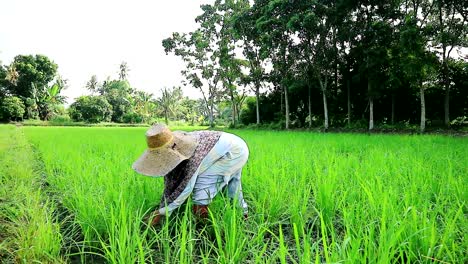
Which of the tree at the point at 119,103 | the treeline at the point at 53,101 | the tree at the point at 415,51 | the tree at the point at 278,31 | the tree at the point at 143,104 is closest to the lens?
the tree at the point at 415,51

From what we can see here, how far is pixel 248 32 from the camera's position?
621 inches

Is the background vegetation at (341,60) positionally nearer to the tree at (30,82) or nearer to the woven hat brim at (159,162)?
the woven hat brim at (159,162)

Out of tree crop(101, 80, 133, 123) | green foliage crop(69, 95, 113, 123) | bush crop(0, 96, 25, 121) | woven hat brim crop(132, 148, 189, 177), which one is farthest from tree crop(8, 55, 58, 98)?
woven hat brim crop(132, 148, 189, 177)

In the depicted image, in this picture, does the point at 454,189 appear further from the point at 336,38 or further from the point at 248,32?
the point at 248,32

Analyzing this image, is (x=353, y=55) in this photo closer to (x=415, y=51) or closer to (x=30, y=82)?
(x=415, y=51)

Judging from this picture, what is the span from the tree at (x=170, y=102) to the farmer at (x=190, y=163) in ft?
112

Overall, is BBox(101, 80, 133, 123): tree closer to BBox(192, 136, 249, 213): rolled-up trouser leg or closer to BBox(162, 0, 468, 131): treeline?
BBox(162, 0, 468, 131): treeline

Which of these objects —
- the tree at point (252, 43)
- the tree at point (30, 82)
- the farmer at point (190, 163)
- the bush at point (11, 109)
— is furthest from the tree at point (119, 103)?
the farmer at point (190, 163)

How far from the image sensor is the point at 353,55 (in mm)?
13906

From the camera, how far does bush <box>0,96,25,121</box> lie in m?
26.2

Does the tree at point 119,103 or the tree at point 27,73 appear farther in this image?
the tree at point 119,103

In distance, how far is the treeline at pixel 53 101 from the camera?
96.7 feet

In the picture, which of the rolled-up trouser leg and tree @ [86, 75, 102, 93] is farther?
tree @ [86, 75, 102, 93]

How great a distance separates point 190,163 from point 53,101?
3529 cm
